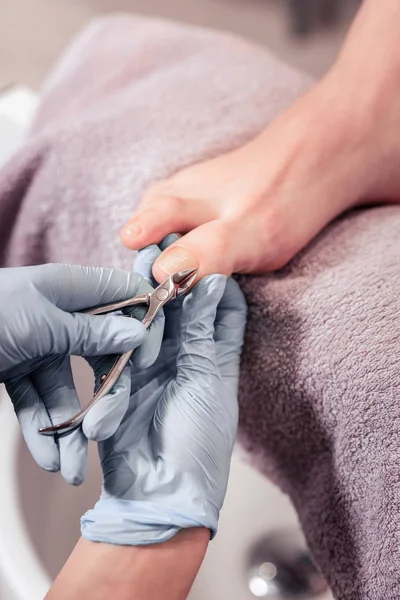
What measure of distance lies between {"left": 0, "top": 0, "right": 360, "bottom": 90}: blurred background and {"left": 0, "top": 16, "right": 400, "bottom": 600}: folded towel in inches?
36.4

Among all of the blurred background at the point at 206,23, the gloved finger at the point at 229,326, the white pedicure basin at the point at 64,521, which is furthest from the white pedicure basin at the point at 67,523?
the blurred background at the point at 206,23

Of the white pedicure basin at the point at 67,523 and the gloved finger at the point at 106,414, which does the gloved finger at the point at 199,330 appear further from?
the white pedicure basin at the point at 67,523

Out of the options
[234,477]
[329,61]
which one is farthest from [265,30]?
[234,477]

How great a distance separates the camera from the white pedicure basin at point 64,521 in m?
0.56

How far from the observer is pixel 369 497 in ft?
1.77

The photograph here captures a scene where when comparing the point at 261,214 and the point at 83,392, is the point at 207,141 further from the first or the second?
the point at 83,392

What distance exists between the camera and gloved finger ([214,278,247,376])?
1.98 feet

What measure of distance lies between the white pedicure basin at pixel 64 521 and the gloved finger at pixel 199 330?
223mm

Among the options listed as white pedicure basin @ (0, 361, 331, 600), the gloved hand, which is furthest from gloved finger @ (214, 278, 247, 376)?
white pedicure basin @ (0, 361, 331, 600)

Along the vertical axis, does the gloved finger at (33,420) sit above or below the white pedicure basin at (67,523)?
above

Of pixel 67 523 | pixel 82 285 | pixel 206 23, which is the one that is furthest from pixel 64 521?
pixel 206 23

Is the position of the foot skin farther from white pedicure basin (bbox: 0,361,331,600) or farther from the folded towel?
white pedicure basin (bbox: 0,361,331,600)

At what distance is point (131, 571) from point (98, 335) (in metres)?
0.20

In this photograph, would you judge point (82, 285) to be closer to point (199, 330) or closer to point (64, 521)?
point (199, 330)
